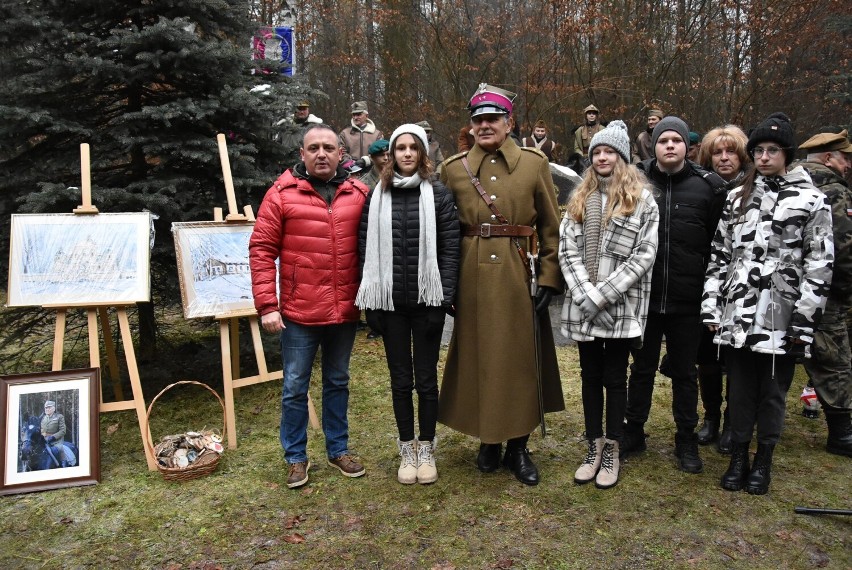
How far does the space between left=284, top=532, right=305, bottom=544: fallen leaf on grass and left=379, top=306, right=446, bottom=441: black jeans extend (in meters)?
0.87

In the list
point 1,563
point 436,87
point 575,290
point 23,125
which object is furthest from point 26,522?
point 436,87

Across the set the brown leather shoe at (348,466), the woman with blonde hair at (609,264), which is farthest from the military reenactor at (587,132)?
the brown leather shoe at (348,466)

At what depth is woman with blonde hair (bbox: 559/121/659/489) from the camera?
3.54m

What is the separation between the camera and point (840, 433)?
4.30 m

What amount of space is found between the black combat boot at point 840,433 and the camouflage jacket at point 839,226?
2.45 feet

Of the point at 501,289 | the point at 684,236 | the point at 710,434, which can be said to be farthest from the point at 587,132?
the point at 501,289

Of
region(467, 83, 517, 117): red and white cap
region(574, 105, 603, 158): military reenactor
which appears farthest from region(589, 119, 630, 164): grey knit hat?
region(574, 105, 603, 158): military reenactor

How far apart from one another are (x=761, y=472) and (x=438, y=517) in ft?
6.15

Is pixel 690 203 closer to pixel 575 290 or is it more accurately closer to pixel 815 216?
pixel 815 216

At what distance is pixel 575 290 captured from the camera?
3604 mm

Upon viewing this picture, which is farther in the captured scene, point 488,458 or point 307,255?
point 488,458

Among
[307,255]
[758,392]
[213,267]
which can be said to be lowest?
[758,392]

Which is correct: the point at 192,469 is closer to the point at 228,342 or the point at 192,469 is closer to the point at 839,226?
the point at 228,342

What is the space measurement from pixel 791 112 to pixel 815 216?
13046 millimetres
